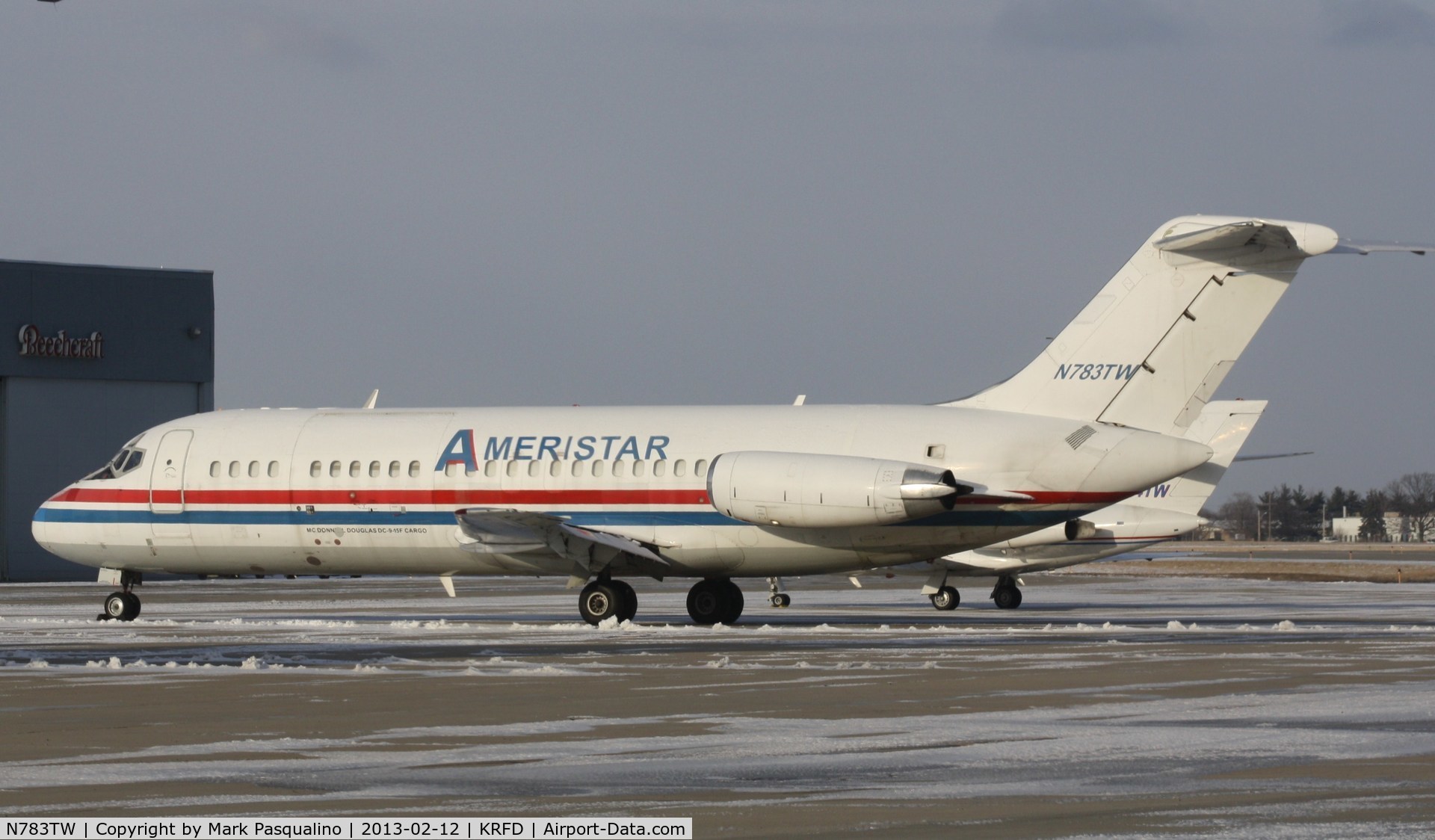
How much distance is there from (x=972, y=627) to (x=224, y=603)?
1967cm

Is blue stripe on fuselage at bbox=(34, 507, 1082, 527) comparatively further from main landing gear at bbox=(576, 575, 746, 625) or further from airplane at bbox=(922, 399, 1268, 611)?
airplane at bbox=(922, 399, 1268, 611)

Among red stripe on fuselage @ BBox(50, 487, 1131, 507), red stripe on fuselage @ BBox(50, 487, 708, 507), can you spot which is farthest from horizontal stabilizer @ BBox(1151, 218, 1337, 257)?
red stripe on fuselage @ BBox(50, 487, 708, 507)

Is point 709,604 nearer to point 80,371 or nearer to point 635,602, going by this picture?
point 635,602

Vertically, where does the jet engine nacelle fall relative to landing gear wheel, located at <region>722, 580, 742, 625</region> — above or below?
above

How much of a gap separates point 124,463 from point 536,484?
8376 mm

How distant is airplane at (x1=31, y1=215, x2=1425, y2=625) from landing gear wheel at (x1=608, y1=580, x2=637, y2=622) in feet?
0.17

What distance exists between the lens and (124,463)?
32719 mm

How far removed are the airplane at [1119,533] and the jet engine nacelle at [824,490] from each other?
28.4 feet

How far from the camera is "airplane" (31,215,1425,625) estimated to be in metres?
26.7

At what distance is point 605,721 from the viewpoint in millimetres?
14391

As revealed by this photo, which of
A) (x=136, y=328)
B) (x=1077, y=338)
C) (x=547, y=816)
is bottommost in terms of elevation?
(x=547, y=816)

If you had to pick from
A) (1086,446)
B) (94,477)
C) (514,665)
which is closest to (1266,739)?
(514,665)

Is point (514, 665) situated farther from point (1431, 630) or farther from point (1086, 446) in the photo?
point (1431, 630)

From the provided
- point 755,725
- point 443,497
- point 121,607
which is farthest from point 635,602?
point 755,725
